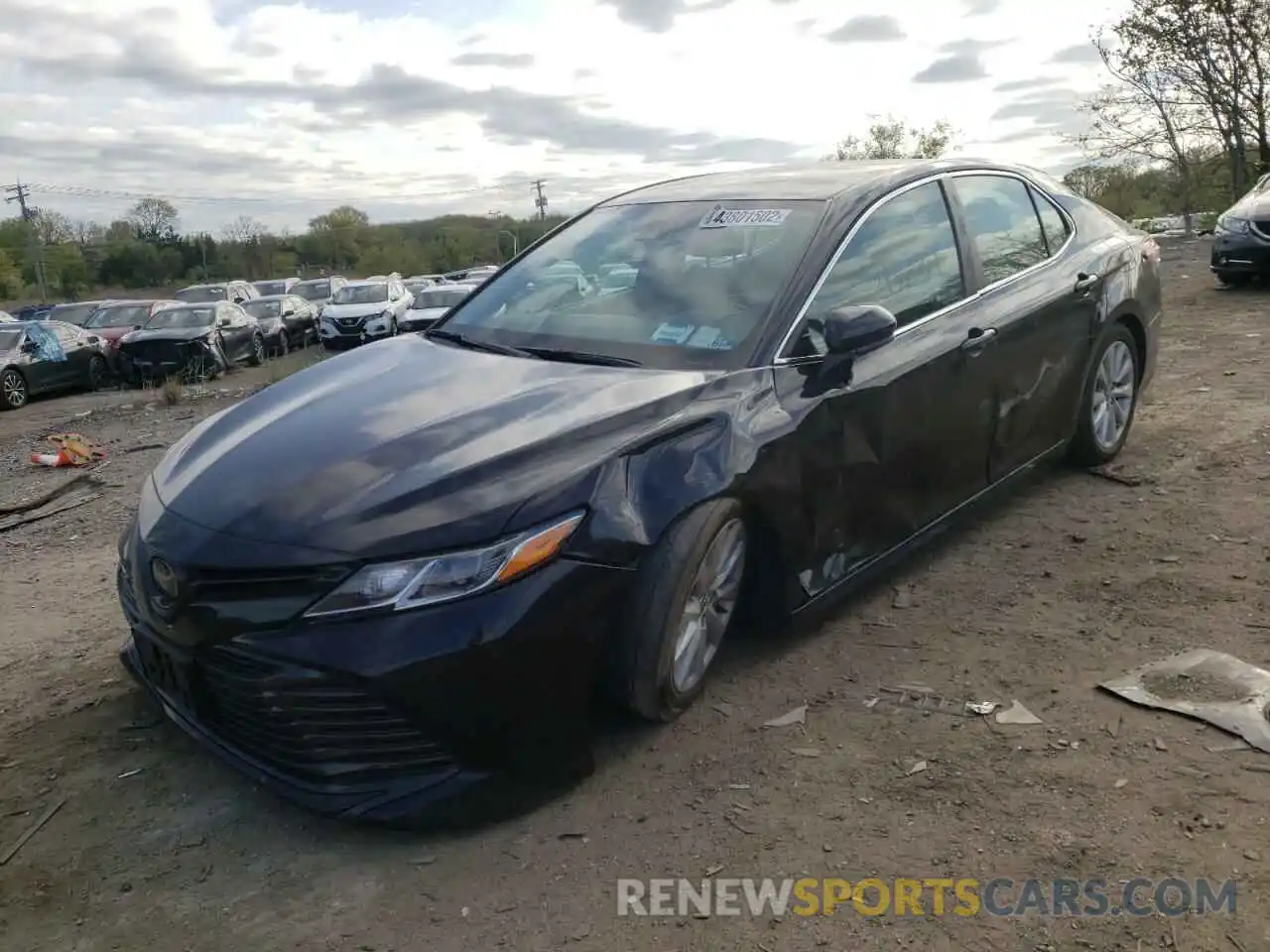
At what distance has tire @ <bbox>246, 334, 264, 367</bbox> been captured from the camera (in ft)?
68.5

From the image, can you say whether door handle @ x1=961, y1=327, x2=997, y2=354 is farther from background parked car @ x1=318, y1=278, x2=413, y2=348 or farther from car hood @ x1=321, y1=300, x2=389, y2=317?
car hood @ x1=321, y1=300, x2=389, y2=317

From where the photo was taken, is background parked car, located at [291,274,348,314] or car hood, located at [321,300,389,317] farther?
background parked car, located at [291,274,348,314]

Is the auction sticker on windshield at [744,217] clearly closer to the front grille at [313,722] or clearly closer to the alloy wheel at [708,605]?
the alloy wheel at [708,605]

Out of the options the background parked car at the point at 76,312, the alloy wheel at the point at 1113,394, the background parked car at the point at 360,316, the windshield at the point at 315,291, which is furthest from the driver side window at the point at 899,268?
the windshield at the point at 315,291

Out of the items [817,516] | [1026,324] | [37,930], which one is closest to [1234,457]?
[1026,324]

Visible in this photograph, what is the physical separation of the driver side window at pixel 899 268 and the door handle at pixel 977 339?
0.15 metres

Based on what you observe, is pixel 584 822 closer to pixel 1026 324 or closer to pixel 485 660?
pixel 485 660

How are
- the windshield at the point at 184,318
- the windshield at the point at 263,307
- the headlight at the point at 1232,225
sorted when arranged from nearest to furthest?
the headlight at the point at 1232,225 → the windshield at the point at 184,318 → the windshield at the point at 263,307

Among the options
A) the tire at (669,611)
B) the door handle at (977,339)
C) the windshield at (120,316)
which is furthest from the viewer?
the windshield at (120,316)

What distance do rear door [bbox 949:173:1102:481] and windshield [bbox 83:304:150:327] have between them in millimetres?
20556

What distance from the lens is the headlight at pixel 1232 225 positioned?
12.0 metres

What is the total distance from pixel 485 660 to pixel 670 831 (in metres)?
0.66

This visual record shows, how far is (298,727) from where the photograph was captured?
2586 millimetres

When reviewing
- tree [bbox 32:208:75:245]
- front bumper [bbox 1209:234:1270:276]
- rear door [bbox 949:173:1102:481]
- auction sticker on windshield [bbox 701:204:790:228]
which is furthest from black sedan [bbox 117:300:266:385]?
tree [bbox 32:208:75:245]
